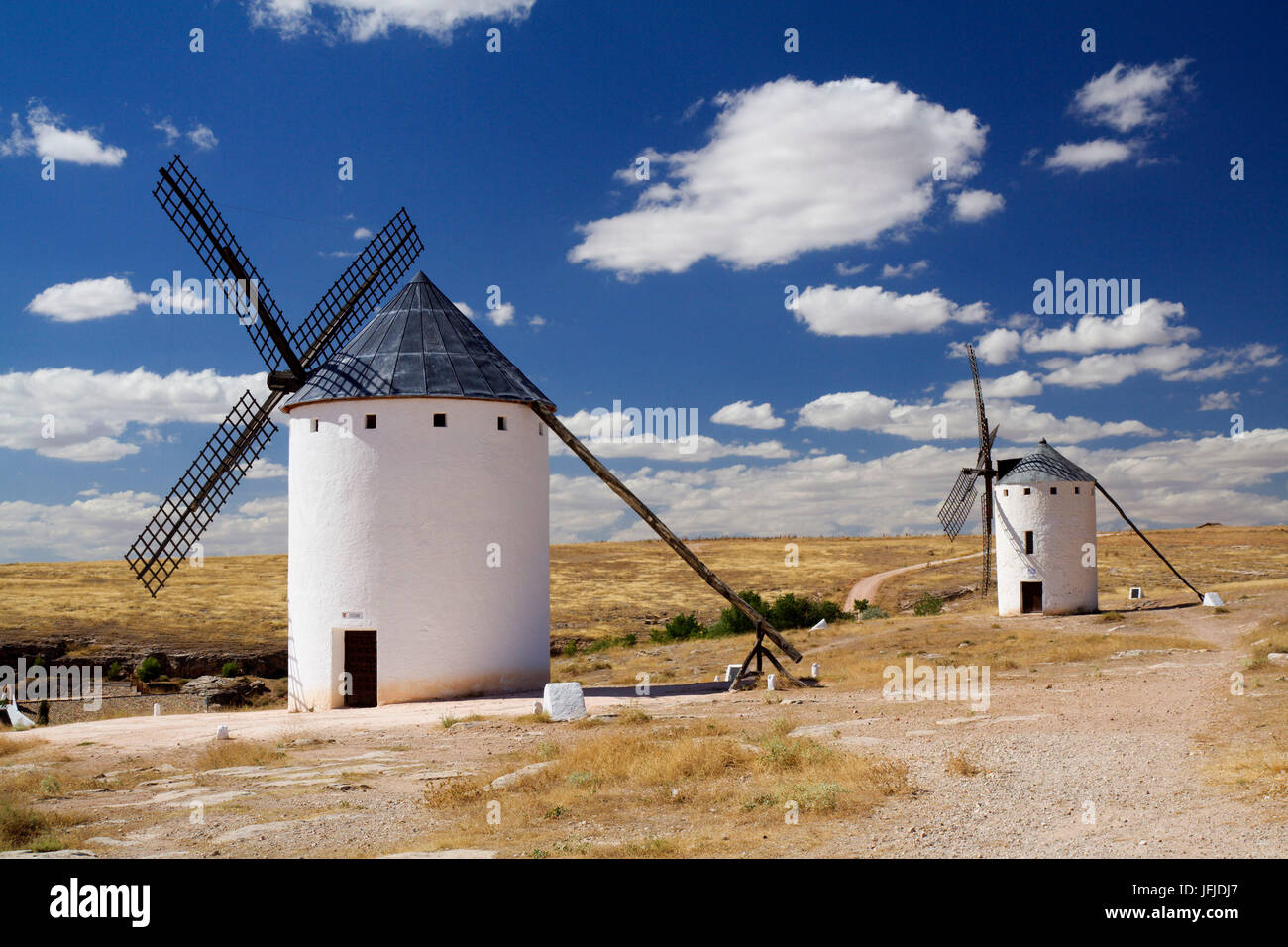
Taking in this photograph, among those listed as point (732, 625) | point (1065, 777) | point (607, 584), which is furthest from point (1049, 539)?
point (607, 584)

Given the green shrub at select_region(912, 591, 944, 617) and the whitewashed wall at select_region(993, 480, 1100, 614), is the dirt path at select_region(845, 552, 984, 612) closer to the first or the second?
the green shrub at select_region(912, 591, 944, 617)

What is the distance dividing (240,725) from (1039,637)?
2085cm

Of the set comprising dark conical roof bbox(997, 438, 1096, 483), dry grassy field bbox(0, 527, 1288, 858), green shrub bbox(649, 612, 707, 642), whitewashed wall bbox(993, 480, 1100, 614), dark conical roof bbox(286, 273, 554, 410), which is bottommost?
green shrub bbox(649, 612, 707, 642)

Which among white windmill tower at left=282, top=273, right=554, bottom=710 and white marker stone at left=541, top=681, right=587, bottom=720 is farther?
white windmill tower at left=282, top=273, right=554, bottom=710

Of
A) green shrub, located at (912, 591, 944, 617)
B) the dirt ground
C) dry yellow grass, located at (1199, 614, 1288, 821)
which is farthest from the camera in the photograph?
green shrub, located at (912, 591, 944, 617)

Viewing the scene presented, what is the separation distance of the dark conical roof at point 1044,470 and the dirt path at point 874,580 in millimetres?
12641

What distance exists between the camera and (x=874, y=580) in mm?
55812

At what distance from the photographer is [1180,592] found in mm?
41781

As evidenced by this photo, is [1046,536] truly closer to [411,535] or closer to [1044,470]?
[1044,470]

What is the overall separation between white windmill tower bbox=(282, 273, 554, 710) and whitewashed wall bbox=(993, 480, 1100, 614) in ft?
68.5

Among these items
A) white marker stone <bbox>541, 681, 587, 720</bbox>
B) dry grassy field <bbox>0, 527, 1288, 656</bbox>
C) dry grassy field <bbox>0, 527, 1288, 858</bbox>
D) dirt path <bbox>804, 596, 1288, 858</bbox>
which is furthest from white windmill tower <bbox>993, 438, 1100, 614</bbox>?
white marker stone <bbox>541, 681, 587, 720</bbox>

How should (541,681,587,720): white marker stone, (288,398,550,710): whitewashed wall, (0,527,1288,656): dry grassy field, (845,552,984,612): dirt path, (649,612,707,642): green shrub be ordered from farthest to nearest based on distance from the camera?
(845,552,984,612): dirt path → (0,527,1288,656): dry grassy field → (649,612,707,642): green shrub → (288,398,550,710): whitewashed wall → (541,681,587,720): white marker stone

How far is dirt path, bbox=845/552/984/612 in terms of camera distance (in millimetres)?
48781

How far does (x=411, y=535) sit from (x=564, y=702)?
5.52 m
